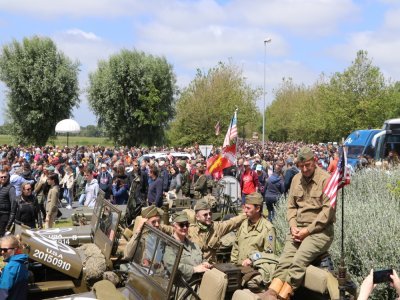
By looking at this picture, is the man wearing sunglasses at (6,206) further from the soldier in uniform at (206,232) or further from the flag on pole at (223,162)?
the flag on pole at (223,162)

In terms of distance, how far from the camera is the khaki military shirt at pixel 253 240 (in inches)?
264

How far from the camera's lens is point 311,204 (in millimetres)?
6145

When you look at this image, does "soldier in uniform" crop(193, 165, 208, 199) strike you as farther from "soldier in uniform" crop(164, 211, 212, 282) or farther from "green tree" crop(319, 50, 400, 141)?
"green tree" crop(319, 50, 400, 141)

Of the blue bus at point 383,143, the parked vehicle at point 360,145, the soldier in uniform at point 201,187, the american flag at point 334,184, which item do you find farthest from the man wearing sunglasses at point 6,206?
the parked vehicle at point 360,145

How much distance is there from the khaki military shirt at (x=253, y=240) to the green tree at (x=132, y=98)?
34.2 m

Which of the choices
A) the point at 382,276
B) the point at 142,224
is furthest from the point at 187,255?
the point at 382,276

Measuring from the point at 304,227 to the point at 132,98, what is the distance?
120ft

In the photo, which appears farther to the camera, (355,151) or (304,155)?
(355,151)

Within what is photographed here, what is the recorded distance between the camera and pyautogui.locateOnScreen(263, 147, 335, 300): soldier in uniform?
18.6 ft

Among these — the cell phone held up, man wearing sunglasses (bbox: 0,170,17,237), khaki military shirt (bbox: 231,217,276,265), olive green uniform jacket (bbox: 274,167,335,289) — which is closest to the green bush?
khaki military shirt (bbox: 231,217,276,265)

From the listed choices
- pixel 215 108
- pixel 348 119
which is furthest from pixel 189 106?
pixel 348 119

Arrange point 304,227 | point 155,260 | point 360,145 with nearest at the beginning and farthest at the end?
point 155,260, point 304,227, point 360,145

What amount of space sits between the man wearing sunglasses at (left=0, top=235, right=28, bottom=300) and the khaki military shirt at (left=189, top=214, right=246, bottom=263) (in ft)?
7.59

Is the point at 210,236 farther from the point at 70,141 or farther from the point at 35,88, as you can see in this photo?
the point at 70,141
